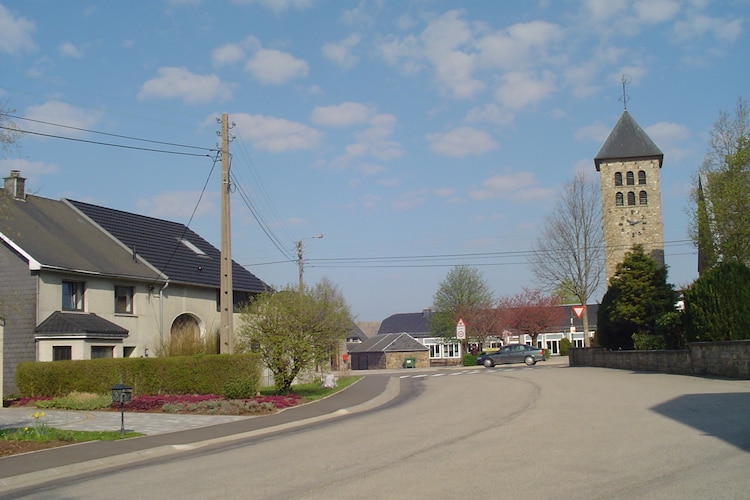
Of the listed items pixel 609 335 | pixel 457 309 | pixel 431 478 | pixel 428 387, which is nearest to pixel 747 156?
pixel 609 335

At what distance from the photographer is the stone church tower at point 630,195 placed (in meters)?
51.2

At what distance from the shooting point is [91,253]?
32.1 m

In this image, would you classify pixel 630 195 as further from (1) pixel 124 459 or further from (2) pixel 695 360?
(1) pixel 124 459

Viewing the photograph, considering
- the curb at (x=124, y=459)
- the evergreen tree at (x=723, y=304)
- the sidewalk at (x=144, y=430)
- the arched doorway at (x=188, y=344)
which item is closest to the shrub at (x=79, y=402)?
the sidewalk at (x=144, y=430)

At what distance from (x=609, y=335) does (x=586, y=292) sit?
51.0ft

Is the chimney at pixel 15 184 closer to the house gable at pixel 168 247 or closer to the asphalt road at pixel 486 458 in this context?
the house gable at pixel 168 247

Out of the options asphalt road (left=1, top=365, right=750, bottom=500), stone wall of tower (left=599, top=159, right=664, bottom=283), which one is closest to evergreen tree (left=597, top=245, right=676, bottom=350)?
asphalt road (left=1, top=365, right=750, bottom=500)

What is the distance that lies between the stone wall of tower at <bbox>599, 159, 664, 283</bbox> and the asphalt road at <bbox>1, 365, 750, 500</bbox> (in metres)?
34.6

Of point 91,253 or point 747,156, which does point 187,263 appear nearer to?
point 91,253

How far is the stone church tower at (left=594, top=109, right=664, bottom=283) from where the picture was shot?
51.2 metres

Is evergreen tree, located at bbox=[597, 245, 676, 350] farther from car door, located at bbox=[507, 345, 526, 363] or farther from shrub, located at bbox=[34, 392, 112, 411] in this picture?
shrub, located at bbox=[34, 392, 112, 411]

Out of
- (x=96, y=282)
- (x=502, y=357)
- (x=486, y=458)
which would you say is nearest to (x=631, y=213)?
(x=502, y=357)

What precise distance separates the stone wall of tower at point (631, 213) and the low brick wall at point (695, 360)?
723 inches

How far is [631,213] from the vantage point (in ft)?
170
